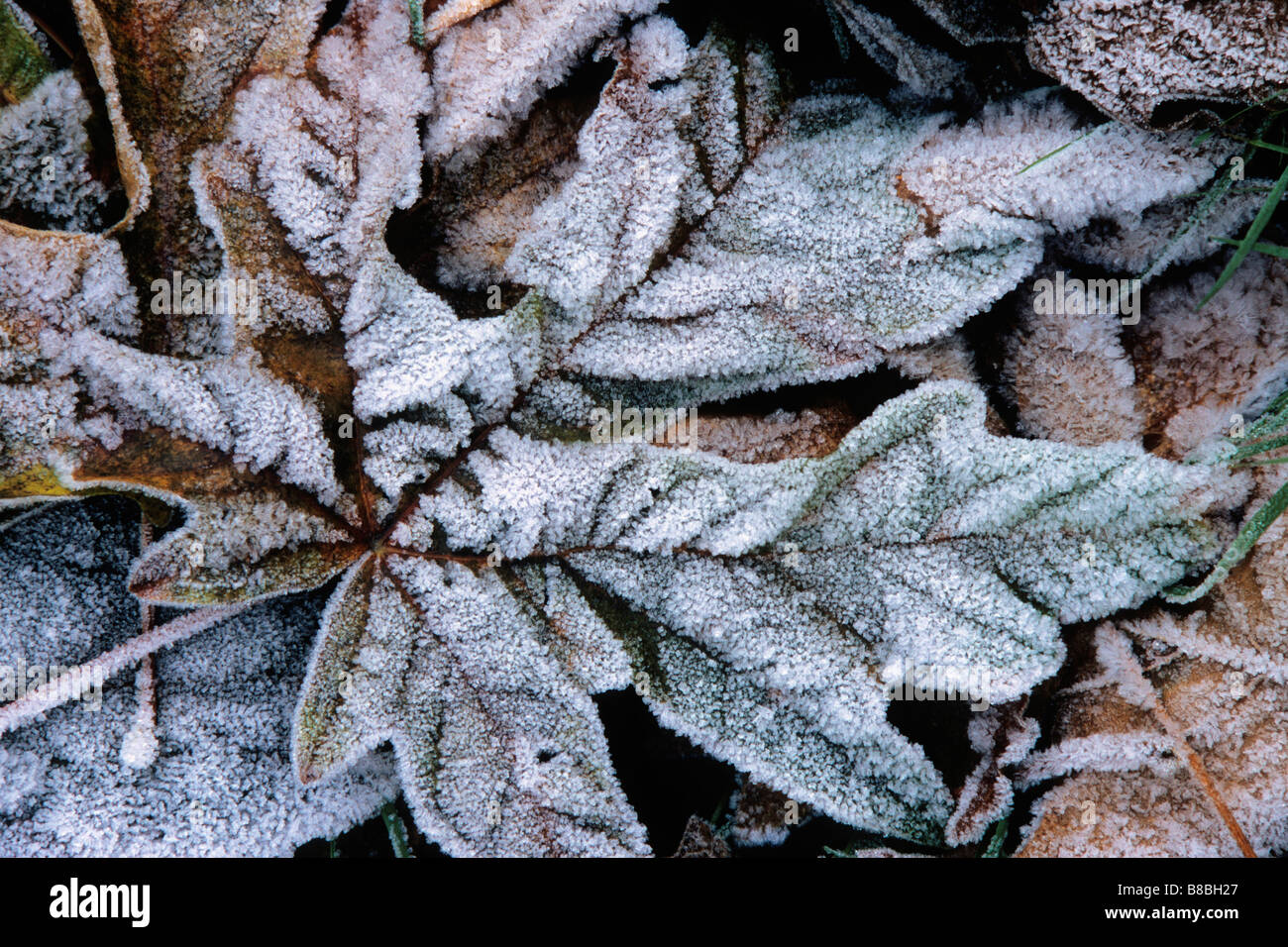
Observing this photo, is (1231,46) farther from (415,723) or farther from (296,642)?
(296,642)

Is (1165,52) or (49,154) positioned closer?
(1165,52)

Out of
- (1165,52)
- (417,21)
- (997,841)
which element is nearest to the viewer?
(1165,52)

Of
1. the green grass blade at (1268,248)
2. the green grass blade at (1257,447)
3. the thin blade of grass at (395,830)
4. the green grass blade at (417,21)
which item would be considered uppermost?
the green grass blade at (417,21)

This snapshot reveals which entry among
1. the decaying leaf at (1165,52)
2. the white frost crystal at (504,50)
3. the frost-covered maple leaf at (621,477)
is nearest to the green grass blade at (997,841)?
the frost-covered maple leaf at (621,477)

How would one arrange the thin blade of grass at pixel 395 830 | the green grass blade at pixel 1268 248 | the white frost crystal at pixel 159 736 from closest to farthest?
1. the green grass blade at pixel 1268 248
2. the white frost crystal at pixel 159 736
3. the thin blade of grass at pixel 395 830

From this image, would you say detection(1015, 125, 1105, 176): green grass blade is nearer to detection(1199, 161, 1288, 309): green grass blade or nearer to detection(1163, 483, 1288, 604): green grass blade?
detection(1199, 161, 1288, 309): green grass blade

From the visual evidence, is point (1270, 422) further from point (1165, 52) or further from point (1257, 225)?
point (1165, 52)

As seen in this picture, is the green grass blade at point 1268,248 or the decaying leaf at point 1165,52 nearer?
the decaying leaf at point 1165,52

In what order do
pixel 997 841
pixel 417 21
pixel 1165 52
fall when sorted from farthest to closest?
pixel 997 841, pixel 417 21, pixel 1165 52

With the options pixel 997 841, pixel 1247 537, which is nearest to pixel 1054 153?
pixel 1247 537

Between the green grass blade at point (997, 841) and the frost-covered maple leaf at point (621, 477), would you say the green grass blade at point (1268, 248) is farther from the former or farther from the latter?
the green grass blade at point (997, 841)

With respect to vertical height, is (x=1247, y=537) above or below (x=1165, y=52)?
below
